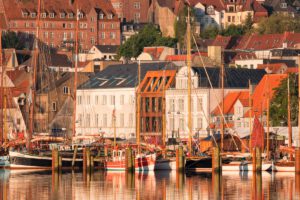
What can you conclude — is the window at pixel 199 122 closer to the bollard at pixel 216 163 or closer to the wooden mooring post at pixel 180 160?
the wooden mooring post at pixel 180 160

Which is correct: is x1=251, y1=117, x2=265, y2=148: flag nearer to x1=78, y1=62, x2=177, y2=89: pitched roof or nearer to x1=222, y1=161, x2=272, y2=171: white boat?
x1=222, y1=161, x2=272, y2=171: white boat

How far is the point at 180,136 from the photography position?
14650 cm

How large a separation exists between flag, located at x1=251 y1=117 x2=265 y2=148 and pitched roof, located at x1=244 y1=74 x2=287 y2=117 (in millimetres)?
14424

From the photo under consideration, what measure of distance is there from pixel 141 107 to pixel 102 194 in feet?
181

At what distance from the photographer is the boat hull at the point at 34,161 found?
12281cm

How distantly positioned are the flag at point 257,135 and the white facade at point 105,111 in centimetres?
3515

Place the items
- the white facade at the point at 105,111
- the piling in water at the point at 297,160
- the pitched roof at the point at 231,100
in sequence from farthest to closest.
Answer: the white facade at the point at 105,111 < the pitched roof at the point at 231,100 < the piling in water at the point at 297,160

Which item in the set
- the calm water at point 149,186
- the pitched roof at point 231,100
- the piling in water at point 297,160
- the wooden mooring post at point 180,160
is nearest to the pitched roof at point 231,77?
the pitched roof at point 231,100

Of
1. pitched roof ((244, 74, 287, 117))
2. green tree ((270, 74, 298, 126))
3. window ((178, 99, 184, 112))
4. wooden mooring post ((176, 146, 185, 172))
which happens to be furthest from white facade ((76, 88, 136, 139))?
wooden mooring post ((176, 146, 185, 172))

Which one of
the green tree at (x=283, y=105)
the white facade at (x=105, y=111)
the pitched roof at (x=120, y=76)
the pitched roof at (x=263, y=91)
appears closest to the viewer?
the green tree at (x=283, y=105)

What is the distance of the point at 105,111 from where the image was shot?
161 metres

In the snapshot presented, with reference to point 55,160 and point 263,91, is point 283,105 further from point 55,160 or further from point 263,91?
point 55,160

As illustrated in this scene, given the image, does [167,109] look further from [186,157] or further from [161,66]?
[186,157]

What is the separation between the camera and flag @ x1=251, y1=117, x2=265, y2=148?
120938 mm
